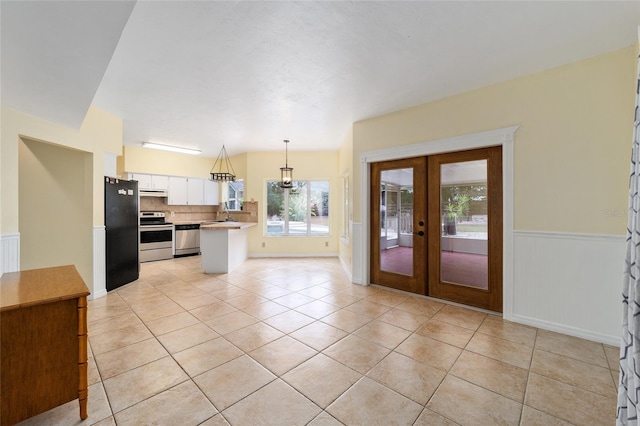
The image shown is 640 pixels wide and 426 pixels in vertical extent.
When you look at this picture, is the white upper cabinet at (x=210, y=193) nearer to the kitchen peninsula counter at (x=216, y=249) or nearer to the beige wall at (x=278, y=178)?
the beige wall at (x=278, y=178)

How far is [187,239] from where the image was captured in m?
7.02

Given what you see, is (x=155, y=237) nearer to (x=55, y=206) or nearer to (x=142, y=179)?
(x=142, y=179)

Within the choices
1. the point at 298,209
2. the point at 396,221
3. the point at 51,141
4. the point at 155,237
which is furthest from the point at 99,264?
the point at 396,221

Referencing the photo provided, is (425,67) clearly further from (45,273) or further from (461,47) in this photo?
(45,273)

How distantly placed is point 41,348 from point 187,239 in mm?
5795

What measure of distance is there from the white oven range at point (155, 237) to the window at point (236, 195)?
5.52ft

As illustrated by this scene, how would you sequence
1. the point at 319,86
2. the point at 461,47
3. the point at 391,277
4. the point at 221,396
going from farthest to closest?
the point at 391,277 < the point at 319,86 < the point at 461,47 < the point at 221,396

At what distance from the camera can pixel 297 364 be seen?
222cm

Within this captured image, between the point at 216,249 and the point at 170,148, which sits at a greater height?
the point at 170,148

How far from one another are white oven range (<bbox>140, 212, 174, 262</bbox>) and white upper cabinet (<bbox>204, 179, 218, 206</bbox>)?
3.95 ft

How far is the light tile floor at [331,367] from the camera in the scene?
1.69m

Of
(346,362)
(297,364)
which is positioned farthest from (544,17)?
(297,364)

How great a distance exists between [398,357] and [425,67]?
2.92 metres

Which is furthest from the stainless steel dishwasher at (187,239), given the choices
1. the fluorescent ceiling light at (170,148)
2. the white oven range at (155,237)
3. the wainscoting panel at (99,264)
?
the wainscoting panel at (99,264)
